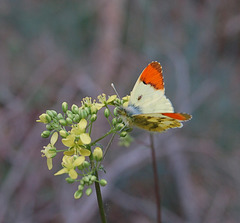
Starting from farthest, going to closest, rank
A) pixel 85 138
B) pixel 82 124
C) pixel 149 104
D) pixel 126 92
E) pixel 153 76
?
pixel 126 92
pixel 149 104
pixel 153 76
pixel 82 124
pixel 85 138

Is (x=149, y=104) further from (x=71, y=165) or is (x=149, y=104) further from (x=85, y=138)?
(x=71, y=165)

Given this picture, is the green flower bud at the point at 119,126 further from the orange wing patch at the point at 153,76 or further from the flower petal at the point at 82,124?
the orange wing patch at the point at 153,76

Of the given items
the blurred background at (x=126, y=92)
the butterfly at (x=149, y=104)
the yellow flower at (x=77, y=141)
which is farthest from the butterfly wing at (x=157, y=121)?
the blurred background at (x=126, y=92)

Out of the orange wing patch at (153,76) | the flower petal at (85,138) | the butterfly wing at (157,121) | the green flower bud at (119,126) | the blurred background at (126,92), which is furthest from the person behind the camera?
the blurred background at (126,92)

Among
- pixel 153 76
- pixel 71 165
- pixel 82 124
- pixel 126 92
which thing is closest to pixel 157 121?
pixel 153 76

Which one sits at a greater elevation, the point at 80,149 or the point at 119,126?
the point at 119,126

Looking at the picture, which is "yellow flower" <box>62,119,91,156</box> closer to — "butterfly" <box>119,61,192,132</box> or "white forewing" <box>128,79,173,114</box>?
"butterfly" <box>119,61,192,132</box>

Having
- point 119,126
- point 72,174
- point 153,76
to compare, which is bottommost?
point 72,174

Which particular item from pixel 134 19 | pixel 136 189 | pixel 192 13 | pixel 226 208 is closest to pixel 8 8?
pixel 134 19
